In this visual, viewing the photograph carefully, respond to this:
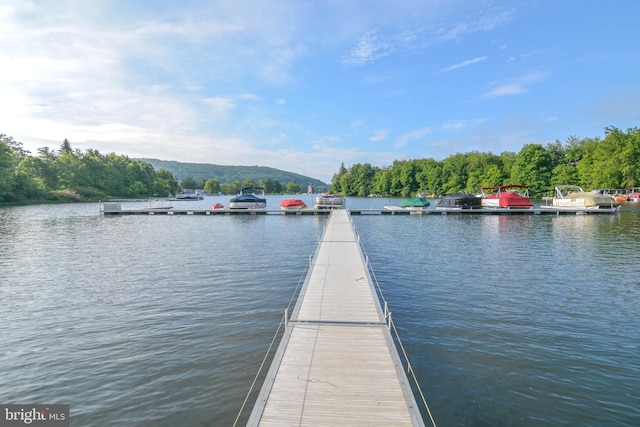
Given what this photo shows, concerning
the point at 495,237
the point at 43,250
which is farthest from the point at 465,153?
the point at 43,250

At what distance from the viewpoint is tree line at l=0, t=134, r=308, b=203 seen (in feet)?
265

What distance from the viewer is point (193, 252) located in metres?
23.8

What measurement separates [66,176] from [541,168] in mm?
146145

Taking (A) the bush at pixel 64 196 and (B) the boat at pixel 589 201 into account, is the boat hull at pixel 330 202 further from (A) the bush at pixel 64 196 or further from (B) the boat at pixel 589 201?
(A) the bush at pixel 64 196

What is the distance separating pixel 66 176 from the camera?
357 feet

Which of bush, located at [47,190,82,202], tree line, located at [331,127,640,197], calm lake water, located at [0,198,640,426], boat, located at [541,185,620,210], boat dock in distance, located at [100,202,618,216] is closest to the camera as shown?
calm lake water, located at [0,198,640,426]

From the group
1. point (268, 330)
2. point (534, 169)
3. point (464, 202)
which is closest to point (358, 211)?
point (464, 202)

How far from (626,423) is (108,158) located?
172215mm

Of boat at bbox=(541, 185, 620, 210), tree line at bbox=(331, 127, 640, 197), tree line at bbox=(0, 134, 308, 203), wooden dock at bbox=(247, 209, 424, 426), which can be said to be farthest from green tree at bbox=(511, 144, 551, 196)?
tree line at bbox=(0, 134, 308, 203)

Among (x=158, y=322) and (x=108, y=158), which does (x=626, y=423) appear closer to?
(x=158, y=322)

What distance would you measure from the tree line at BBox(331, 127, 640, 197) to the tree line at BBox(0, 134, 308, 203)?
4564 inches

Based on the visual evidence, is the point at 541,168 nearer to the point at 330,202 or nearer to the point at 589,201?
the point at 589,201

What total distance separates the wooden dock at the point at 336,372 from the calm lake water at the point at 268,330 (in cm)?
127

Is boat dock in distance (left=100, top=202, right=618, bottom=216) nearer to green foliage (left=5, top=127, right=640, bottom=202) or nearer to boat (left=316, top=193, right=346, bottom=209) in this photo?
boat (left=316, top=193, right=346, bottom=209)
